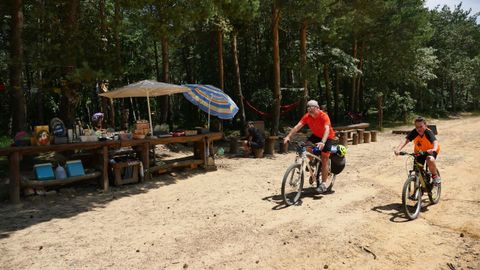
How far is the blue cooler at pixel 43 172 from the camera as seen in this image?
7.75 meters

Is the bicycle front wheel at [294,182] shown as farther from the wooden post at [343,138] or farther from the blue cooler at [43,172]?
the wooden post at [343,138]

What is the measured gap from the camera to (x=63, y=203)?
743cm

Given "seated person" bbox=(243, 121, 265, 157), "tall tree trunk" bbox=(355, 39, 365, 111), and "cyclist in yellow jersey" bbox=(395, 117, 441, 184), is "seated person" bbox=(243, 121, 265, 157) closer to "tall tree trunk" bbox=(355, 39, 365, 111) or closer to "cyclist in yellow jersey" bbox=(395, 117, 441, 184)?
"cyclist in yellow jersey" bbox=(395, 117, 441, 184)

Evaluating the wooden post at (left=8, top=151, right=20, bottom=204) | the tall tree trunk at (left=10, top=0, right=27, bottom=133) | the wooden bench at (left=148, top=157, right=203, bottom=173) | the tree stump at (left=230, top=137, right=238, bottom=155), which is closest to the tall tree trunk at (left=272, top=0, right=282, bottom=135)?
the tree stump at (left=230, top=137, right=238, bottom=155)

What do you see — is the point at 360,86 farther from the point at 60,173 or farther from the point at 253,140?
the point at 60,173

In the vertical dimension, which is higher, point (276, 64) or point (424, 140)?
point (276, 64)

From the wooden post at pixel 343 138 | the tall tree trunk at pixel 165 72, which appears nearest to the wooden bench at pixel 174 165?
the tall tree trunk at pixel 165 72

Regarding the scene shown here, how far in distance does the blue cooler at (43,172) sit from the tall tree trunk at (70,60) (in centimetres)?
209

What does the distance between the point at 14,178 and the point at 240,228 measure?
458 cm

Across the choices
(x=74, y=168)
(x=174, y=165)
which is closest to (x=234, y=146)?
(x=174, y=165)

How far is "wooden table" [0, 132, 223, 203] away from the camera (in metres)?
7.27

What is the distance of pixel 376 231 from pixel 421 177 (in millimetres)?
1521

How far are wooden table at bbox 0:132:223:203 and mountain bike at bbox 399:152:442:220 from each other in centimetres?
555

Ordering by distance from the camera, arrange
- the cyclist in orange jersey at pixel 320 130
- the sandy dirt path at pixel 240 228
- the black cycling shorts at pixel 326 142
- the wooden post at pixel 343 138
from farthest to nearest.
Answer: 1. the wooden post at pixel 343 138
2. the black cycling shorts at pixel 326 142
3. the cyclist in orange jersey at pixel 320 130
4. the sandy dirt path at pixel 240 228
